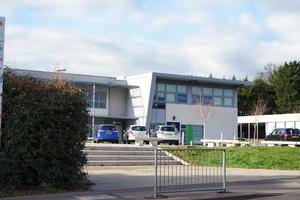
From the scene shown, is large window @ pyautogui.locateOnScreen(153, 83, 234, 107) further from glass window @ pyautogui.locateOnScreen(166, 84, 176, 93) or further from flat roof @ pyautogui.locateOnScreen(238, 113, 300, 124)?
flat roof @ pyautogui.locateOnScreen(238, 113, 300, 124)

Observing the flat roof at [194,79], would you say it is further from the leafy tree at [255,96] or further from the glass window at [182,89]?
the leafy tree at [255,96]

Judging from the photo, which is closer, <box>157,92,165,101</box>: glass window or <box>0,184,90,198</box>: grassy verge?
<box>0,184,90,198</box>: grassy verge

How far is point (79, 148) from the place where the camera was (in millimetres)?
15281

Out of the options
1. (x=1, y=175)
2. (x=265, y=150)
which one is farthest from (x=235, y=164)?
(x=1, y=175)

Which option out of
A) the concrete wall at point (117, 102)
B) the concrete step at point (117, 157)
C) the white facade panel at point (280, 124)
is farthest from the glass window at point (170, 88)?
the concrete step at point (117, 157)

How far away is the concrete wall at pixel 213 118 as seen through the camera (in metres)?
61.0

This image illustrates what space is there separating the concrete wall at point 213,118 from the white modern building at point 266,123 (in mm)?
11902

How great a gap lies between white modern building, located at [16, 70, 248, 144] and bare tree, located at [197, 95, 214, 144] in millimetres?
160

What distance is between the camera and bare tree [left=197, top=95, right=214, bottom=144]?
61.1 m

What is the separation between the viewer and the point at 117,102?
6325 centimetres

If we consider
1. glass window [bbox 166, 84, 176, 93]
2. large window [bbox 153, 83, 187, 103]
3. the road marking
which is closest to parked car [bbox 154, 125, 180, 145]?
large window [bbox 153, 83, 187, 103]

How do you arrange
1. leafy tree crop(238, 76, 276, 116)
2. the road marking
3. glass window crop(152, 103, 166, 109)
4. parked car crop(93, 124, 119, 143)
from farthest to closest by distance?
1. leafy tree crop(238, 76, 276, 116)
2. glass window crop(152, 103, 166, 109)
3. parked car crop(93, 124, 119, 143)
4. the road marking

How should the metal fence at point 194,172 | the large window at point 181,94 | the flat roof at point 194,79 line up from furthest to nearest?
the large window at point 181,94, the flat roof at point 194,79, the metal fence at point 194,172

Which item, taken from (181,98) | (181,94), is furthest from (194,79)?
(181,98)
